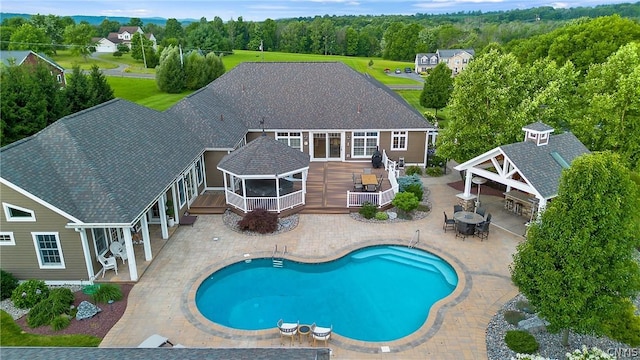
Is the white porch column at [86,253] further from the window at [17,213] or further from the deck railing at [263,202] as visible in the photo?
the deck railing at [263,202]

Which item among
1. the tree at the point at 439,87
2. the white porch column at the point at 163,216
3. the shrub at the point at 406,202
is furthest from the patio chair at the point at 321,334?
the tree at the point at 439,87

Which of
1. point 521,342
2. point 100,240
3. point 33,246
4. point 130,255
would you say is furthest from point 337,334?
point 33,246

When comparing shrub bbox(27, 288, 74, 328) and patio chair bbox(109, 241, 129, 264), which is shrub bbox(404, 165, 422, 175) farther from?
shrub bbox(27, 288, 74, 328)

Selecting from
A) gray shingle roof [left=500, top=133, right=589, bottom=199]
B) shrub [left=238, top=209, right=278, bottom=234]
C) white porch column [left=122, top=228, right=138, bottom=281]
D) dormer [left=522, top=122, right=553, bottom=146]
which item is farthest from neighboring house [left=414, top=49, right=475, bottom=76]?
white porch column [left=122, top=228, right=138, bottom=281]

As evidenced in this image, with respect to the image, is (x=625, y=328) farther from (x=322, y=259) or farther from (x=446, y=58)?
(x=446, y=58)

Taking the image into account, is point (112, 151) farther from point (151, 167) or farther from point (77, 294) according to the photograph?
point (77, 294)
